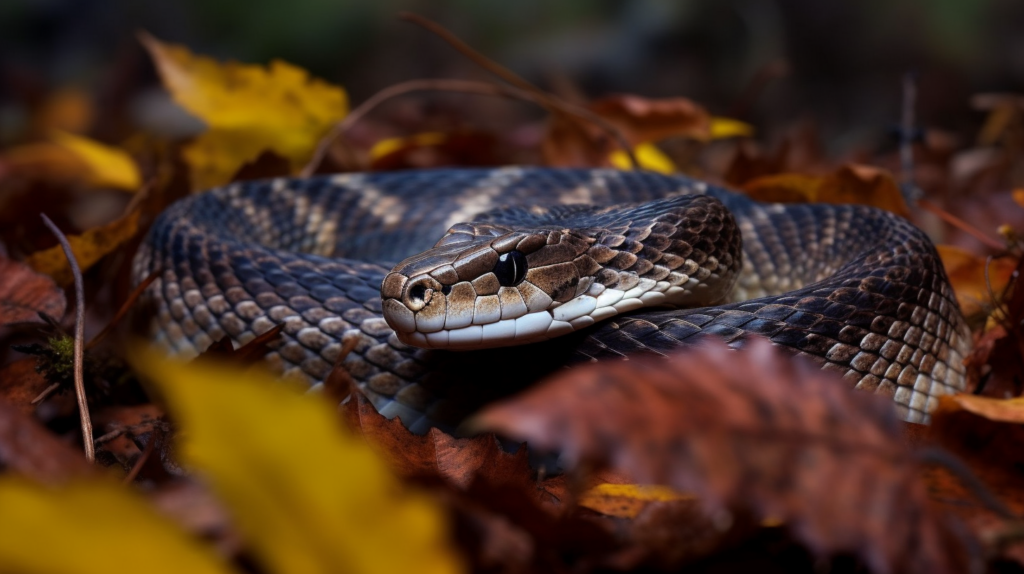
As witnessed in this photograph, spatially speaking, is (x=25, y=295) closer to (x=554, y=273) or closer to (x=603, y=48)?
(x=554, y=273)

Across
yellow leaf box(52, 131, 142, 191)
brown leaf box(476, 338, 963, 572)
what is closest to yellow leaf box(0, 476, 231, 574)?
brown leaf box(476, 338, 963, 572)

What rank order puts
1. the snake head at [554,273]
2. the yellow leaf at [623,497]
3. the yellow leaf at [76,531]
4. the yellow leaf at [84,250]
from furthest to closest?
the yellow leaf at [84,250] → the snake head at [554,273] → the yellow leaf at [623,497] → the yellow leaf at [76,531]

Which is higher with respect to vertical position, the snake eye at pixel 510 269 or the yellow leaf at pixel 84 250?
the snake eye at pixel 510 269

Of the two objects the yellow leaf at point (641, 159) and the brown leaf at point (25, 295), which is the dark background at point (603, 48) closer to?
the yellow leaf at point (641, 159)

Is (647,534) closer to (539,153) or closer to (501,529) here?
(501,529)

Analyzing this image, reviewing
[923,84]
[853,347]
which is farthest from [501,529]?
[923,84]

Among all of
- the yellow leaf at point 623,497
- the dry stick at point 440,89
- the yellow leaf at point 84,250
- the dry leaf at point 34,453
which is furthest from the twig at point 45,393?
the dry stick at point 440,89
